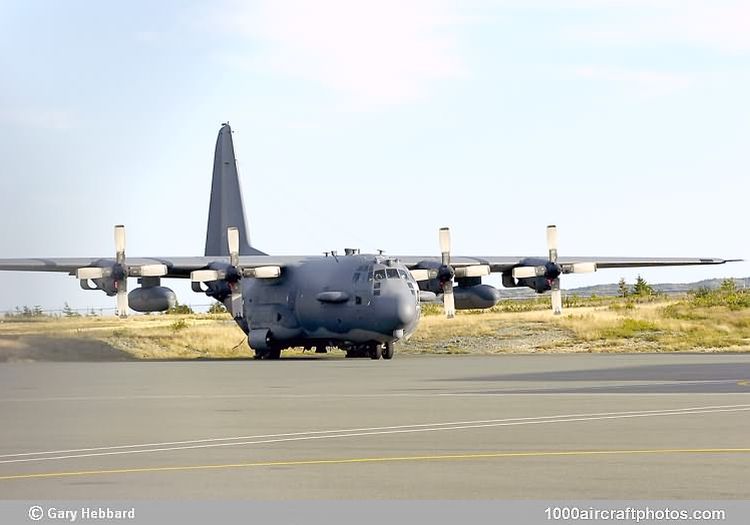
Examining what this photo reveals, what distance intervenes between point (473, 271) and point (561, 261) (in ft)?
13.0

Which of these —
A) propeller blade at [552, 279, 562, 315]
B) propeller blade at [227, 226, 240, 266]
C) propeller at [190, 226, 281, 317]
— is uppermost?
propeller blade at [227, 226, 240, 266]

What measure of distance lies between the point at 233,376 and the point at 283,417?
1459cm

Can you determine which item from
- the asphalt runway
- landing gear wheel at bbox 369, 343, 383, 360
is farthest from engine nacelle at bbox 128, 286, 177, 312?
the asphalt runway

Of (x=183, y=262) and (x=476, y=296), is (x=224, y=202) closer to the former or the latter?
(x=183, y=262)

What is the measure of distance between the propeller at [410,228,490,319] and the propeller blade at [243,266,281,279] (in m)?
5.54

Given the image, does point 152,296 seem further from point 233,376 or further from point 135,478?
point 135,478

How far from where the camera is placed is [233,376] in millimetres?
35094

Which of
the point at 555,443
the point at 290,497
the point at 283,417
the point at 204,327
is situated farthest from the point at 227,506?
the point at 204,327

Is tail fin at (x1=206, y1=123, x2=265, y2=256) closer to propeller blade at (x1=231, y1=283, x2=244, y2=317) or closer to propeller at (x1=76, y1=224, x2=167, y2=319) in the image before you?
propeller blade at (x1=231, y1=283, x2=244, y2=317)

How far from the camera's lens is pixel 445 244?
53.4 metres

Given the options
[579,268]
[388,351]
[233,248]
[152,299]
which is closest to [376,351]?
[388,351]

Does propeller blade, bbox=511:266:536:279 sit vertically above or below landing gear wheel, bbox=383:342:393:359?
above

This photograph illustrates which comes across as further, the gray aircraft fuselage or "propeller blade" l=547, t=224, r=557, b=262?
"propeller blade" l=547, t=224, r=557, b=262

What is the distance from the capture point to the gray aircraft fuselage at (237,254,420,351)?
47125 mm
